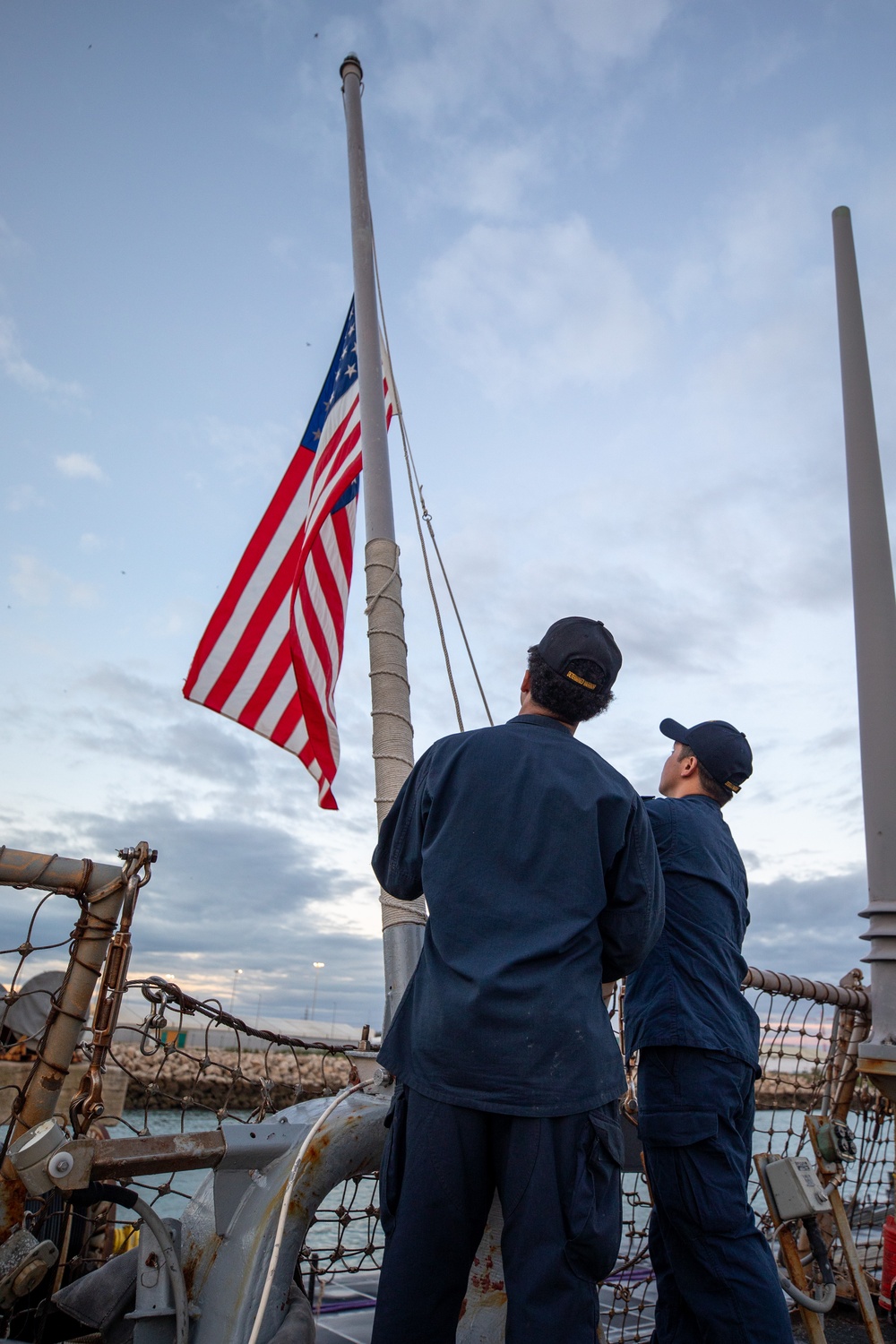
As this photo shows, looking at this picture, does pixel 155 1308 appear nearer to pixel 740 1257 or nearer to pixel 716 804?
pixel 740 1257

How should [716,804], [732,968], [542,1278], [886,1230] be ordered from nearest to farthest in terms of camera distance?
[542,1278]
[732,968]
[716,804]
[886,1230]

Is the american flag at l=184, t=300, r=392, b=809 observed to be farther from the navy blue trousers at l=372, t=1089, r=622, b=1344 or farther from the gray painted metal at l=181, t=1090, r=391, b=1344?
the navy blue trousers at l=372, t=1089, r=622, b=1344

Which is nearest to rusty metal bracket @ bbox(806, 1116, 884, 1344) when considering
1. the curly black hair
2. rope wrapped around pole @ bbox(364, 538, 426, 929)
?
rope wrapped around pole @ bbox(364, 538, 426, 929)

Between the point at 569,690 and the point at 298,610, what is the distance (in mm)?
2418

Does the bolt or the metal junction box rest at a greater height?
the bolt

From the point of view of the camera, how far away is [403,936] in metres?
2.50

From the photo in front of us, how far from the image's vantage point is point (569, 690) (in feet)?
5.95

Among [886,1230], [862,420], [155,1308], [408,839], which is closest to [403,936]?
[408,839]

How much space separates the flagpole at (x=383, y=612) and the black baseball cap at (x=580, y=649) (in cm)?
102

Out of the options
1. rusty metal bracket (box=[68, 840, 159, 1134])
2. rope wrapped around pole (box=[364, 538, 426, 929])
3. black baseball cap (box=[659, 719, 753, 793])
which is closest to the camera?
rusty metal bracket (box=[68, 840, 159, 1134])

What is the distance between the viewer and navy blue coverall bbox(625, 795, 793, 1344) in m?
1.84

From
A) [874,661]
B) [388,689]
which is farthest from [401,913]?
[874,661]

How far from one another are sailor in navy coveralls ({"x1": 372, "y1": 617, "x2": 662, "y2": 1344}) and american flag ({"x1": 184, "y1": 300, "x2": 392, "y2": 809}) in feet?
7.89

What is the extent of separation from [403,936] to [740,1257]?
1.09m
